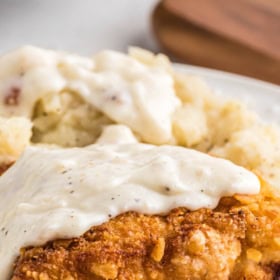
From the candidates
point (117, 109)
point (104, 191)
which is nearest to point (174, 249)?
point (104, 191)

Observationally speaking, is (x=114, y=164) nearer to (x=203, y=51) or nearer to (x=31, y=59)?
(x=31, y=59)

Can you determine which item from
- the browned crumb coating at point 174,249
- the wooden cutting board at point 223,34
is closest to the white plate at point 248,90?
the wooden cutting board at point 223,34

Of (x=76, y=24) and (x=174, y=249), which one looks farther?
(x=76, y=24)

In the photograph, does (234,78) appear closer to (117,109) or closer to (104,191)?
(117,109)

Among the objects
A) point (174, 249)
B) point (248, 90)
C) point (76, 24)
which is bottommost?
point (76, 24)

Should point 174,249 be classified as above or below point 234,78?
above
